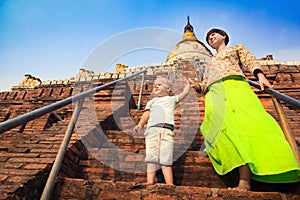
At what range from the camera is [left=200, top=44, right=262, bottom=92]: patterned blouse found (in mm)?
2318

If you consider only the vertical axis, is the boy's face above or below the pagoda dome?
below

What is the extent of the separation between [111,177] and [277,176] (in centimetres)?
143

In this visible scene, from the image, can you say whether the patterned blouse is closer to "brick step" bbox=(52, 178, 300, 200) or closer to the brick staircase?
the brick staircase

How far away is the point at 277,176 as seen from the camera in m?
Result: 1.74

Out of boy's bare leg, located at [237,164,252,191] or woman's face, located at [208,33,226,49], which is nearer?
boy's bare leg, located at [237,164,252,191]

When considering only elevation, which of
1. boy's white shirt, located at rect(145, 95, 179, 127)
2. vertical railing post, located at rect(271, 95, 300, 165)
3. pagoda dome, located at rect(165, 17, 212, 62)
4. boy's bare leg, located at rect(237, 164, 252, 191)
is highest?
pagoda dome, located at rect(165, 17, 212, 62)

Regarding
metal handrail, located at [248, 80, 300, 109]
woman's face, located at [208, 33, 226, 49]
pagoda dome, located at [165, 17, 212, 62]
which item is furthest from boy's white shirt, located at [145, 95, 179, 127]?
pagoda dome, located at [165, 17, 212, 62]

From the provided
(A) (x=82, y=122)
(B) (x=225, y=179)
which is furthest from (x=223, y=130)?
(A) (x=82, y=122)

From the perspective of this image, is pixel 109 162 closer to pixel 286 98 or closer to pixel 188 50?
pixel 286 98

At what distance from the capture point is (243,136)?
6.08ft

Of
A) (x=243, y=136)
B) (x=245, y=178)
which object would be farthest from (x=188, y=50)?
(x=245, y=178)

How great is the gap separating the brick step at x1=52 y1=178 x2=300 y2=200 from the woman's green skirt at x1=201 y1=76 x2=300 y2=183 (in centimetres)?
18

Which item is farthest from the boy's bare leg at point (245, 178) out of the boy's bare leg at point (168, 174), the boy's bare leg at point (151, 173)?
the boy's bare leg at point (151, 173)

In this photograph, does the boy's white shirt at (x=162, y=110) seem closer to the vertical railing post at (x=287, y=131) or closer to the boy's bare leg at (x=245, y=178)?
the boy's bare leg at (x=245, y=178)
